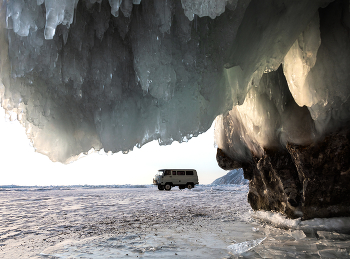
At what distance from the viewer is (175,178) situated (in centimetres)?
2295

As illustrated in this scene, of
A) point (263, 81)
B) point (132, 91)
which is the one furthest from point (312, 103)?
point (132, 91)

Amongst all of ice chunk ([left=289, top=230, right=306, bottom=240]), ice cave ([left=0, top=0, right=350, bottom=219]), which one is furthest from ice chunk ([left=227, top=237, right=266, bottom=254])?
ice cave ([left=0, top=0, right=350, bottom=219])

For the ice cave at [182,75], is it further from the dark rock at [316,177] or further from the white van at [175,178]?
the white van at [175,178]

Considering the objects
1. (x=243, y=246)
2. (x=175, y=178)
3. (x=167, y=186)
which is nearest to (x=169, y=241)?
(x=243, y=246)

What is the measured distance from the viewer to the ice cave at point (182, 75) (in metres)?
3.82

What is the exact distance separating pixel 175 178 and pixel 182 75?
19.4m

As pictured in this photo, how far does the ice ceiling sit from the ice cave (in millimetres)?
17

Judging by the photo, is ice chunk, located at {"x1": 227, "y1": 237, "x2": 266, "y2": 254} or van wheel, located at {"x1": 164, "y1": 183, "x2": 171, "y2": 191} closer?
ice chunk, located at {"x1": 227, "y1": 237, "x2": 266, "y2": 254}

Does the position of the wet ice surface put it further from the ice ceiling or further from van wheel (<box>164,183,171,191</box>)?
van wheel (<box>164,183,171,191</box>)

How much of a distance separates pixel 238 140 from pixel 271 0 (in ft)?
14.9

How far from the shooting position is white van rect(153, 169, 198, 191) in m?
22.8

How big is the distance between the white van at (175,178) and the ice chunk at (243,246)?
18.4 m

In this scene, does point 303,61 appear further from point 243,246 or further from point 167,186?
point 167,186

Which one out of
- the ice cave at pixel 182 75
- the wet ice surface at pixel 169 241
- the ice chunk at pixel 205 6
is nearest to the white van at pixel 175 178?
the wet ice surface at pixel 169 241
